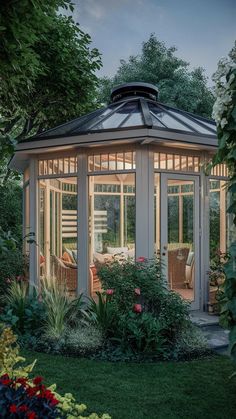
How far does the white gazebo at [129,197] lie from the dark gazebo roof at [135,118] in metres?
0.04

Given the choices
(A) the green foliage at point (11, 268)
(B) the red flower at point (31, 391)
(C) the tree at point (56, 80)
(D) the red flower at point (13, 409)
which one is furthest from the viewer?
(C) the tree at point (56, 80)

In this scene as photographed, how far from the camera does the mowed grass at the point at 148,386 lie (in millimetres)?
3723

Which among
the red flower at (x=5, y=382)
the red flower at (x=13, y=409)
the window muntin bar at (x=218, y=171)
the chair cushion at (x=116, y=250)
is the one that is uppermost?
the window muntin bar at (x=218, y=171)

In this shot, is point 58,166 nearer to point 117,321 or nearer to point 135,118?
point 135,118

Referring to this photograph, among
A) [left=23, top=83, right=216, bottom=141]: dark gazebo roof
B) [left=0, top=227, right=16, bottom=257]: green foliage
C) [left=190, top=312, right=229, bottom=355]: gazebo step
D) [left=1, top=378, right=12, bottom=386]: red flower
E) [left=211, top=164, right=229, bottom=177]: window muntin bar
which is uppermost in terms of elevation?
[left=23, top=83, right=216, bottom=141]: dark gazebo roof

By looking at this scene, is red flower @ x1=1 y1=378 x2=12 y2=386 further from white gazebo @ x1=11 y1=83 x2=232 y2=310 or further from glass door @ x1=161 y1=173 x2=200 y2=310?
glass door @ x1=161 y1=173 x2=200 y2=310

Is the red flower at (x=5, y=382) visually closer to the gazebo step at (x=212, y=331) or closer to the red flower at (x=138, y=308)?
the red flower at (x=138, y=308)

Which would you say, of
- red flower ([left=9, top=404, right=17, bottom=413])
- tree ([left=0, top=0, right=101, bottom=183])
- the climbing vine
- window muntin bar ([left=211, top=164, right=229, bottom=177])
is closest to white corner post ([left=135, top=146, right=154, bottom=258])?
window muntin bar ([left=211, top=164, right=229, bottom=177])

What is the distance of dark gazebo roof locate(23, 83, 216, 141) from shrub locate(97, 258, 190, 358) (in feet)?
7.35

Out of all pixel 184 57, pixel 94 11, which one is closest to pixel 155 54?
pixel 184 57

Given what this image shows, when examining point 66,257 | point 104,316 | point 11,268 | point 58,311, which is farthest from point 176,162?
point 11,268

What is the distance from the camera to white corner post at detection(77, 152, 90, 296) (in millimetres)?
7137

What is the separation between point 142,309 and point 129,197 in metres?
1.92

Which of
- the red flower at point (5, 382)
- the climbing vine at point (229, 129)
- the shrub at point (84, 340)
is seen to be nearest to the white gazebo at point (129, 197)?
the shrub at point (84, 340)
